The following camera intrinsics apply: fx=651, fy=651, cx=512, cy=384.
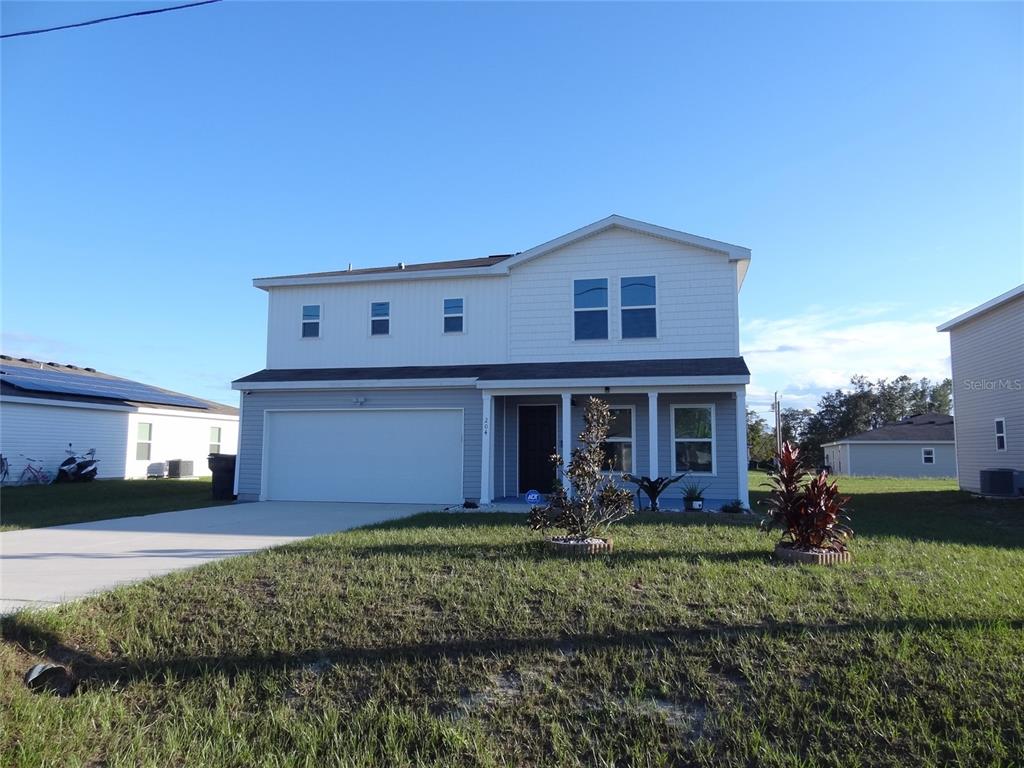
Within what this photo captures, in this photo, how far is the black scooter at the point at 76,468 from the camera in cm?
2075

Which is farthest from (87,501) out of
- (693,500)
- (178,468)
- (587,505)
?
(693,500)

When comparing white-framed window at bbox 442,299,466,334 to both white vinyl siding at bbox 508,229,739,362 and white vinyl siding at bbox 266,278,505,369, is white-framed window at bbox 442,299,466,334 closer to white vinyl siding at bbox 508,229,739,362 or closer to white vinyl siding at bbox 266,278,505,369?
white vinyl siding at bbox 266,278,505,369

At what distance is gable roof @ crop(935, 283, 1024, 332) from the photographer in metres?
15.4

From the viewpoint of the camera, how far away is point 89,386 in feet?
80.6

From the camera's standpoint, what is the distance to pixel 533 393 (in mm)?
13312

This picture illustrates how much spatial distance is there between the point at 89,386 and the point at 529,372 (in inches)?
774

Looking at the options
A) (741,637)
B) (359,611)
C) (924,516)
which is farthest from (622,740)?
(924,516)

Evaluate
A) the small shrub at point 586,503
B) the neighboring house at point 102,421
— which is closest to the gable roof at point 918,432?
the neighboring house at point 102,421

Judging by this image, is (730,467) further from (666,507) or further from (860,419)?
(860,419)

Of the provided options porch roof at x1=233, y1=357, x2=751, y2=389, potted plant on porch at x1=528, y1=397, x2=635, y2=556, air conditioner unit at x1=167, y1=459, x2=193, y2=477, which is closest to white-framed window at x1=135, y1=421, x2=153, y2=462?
air conditioner unit at x1=167, y1=459, x2=193, y2=477

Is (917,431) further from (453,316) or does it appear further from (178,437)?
(178,437)

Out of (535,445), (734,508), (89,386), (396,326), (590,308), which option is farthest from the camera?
(89,386)

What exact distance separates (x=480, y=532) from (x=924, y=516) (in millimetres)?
9157

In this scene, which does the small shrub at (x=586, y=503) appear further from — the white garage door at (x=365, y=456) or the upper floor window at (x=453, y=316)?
the upper floor window at (x=453, y=316)
